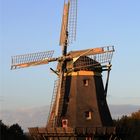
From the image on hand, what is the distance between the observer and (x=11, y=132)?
4872 cm

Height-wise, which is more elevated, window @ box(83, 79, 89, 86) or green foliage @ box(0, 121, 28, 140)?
window @ box(83, 79, 89, 86)

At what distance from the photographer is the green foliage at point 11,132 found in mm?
45759

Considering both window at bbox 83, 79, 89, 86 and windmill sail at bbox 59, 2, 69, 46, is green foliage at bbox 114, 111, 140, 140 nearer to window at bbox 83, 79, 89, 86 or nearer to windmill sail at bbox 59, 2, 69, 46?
window at bbox 83, 79, 89, 86

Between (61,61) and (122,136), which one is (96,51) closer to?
(61,61)

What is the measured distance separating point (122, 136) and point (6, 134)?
18338 millimetres

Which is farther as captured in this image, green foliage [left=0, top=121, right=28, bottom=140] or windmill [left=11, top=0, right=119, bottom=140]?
green foliage [left=0, top=121, right=28, bottom=140]

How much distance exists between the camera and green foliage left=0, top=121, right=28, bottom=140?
4576cm

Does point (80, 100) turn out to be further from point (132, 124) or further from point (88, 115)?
point (132, 124)

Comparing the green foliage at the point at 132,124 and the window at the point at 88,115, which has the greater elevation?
the green foliage at the point at 132,124

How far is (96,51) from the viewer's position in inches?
1198

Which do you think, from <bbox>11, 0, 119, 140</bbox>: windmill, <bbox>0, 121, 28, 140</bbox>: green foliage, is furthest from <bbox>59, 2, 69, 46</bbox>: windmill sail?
<bbox>0, 121, 28, 140</bbox>: green foliage

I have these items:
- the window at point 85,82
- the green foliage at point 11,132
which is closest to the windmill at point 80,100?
the window at point 85,82

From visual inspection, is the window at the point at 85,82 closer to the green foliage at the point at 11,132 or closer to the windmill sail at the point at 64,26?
the windmill sail at the point at 64,26

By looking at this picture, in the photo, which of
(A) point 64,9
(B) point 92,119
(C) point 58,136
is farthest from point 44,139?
(A) point 64,9
